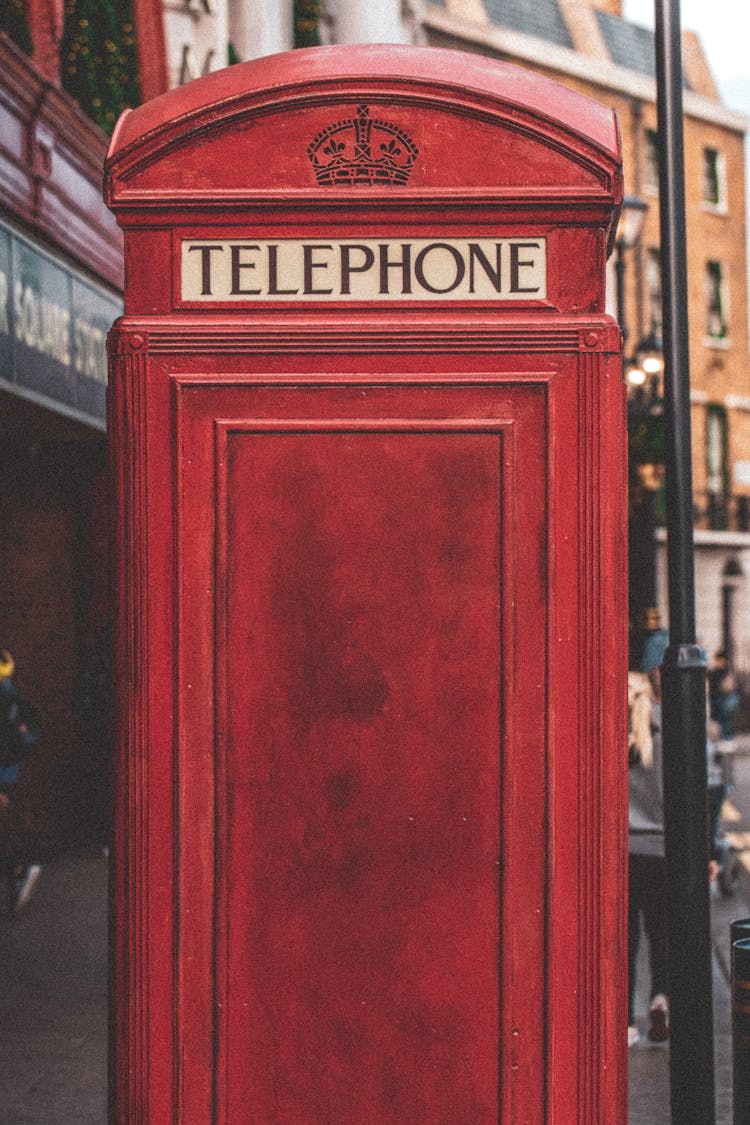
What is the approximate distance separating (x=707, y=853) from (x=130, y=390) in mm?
3167

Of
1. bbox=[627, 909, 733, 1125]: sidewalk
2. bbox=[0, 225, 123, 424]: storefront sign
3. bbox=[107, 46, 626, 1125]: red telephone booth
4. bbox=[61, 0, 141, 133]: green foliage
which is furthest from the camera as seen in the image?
bbox=[61, 0, 141, 133]: green foliage

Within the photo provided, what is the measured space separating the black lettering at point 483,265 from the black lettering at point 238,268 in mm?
441

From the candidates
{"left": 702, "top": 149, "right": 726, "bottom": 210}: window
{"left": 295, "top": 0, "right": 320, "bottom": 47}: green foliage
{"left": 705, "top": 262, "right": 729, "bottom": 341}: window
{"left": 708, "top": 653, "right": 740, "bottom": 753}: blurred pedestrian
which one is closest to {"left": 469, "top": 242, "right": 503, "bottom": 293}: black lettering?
{"left": 295, "top": 0, "right": 320, "bottom": 47}: green foliage

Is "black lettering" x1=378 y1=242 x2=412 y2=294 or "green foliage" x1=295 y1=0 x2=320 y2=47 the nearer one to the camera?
"black lettering" x1=378 y1=242 x2=412 y2=294

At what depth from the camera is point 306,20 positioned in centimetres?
1922

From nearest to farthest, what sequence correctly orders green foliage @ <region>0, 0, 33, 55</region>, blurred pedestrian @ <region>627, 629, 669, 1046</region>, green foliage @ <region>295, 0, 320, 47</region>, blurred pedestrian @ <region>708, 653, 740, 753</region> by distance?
1. blurred pedestrian @ <region>627, 629, 669, 1046</region>
2. green foliage @ <region>0, 0, 33, 55</region>
3. green foliage @ <region>295, 0, 320, 47</region>
4. blurred pedestrian @ <region>708, 653, 740, 753</region>

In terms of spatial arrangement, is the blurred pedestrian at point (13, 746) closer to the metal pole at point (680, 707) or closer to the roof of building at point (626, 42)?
the metal pole at point (680, 707)

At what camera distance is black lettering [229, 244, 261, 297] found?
124 inches

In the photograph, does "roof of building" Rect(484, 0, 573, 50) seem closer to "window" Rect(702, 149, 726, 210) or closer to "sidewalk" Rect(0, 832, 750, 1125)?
"window" Rect(702, 149, 726, 210)

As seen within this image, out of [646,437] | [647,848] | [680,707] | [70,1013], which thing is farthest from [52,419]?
[646,437]

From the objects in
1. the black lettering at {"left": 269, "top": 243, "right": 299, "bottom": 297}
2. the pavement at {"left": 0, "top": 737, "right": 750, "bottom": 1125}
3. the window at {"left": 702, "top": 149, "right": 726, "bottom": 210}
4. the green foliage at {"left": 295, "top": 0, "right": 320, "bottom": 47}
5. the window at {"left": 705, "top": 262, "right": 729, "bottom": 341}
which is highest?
the window at {"left": 702, "top": 149, "right": 726, "bottom": 210}

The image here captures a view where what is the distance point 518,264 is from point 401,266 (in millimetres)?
243

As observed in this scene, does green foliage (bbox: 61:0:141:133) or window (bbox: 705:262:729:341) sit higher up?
Result: window (bbox: 705:262:729:341)

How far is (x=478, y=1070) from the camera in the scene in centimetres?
310
